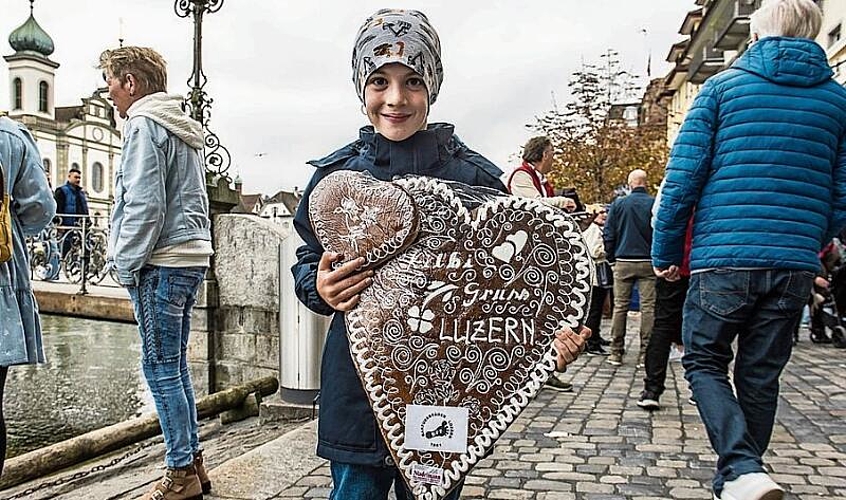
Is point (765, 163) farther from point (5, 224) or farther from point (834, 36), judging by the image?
point (834, 36)

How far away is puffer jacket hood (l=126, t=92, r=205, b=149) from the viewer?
13.3 feet

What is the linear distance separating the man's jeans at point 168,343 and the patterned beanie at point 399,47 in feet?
6.36

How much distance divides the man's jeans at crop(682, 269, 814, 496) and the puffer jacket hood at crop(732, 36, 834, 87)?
84 cm

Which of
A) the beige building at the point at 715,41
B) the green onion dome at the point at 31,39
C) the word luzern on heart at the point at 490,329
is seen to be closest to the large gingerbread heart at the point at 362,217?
the word luzern on heart at the point at 490,329

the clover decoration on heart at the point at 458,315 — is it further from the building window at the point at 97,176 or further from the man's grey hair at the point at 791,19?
the building window at the point at 97,176

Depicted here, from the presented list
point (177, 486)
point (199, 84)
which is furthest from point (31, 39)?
point (177, 486)

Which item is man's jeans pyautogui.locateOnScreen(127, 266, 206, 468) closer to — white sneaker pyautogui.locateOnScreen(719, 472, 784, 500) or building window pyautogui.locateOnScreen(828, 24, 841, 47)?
white sneaker pyautogui.locateOnScreen(719, 472, 784, 500)

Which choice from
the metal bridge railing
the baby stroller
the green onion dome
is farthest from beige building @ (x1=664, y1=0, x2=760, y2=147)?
the green onion dome

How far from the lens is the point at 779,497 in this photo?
3.31 metres

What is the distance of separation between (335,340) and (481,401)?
454 millimetres

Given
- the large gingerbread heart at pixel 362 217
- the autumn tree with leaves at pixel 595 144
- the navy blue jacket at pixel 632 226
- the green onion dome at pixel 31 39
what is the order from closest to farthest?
the large gingerbread heart at pixel 362 217 < the navy blue jacket at pixel 632 226 < the autumn tree with leaves at pixel 595 144 < the green onion dome at pixel 31 39

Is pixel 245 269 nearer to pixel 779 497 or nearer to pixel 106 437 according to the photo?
pixel 106 437

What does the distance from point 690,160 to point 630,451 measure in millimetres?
2156

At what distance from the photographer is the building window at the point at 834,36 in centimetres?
2600
